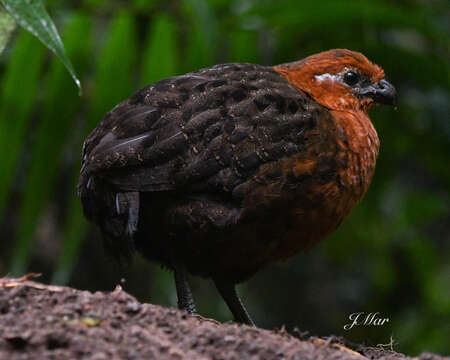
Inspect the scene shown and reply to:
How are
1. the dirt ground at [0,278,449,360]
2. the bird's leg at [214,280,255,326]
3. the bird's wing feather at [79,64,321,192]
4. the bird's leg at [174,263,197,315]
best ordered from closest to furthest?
the dirt ground at [0,278,449,360] → the bird's wing feather at [79,64,321,192] → the bird's leg at [174,263,197,315] → the bird's leg at [214,280,255,326]

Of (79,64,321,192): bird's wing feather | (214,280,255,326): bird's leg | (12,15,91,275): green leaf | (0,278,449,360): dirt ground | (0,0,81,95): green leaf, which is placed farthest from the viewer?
(12,15,91,275): green leaf

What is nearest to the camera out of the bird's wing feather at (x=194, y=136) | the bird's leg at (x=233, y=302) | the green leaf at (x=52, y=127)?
the bird's wing feather at (x=194, y=136)

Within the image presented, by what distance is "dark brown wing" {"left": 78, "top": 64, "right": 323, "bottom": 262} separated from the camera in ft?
9.64

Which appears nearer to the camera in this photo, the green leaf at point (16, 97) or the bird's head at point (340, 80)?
the bird's head at point (340, 80)

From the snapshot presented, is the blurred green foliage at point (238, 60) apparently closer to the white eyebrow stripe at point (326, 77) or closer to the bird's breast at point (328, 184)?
the white eyebrow stripe at point (326, 77)

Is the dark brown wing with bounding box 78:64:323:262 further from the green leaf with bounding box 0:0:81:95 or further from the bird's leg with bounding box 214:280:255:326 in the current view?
the bird's leg with bounding box 214:280:255:326

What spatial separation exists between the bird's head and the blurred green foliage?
1.72 ft

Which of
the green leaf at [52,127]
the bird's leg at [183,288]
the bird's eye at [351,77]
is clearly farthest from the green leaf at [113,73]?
the bird's eye at [351,77]

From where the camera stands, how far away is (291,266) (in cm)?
733

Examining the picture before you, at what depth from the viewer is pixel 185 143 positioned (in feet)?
9.71

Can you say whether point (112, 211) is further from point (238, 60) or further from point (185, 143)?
point (238, 60)

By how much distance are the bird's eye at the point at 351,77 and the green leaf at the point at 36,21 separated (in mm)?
1764

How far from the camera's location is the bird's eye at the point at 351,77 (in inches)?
147
